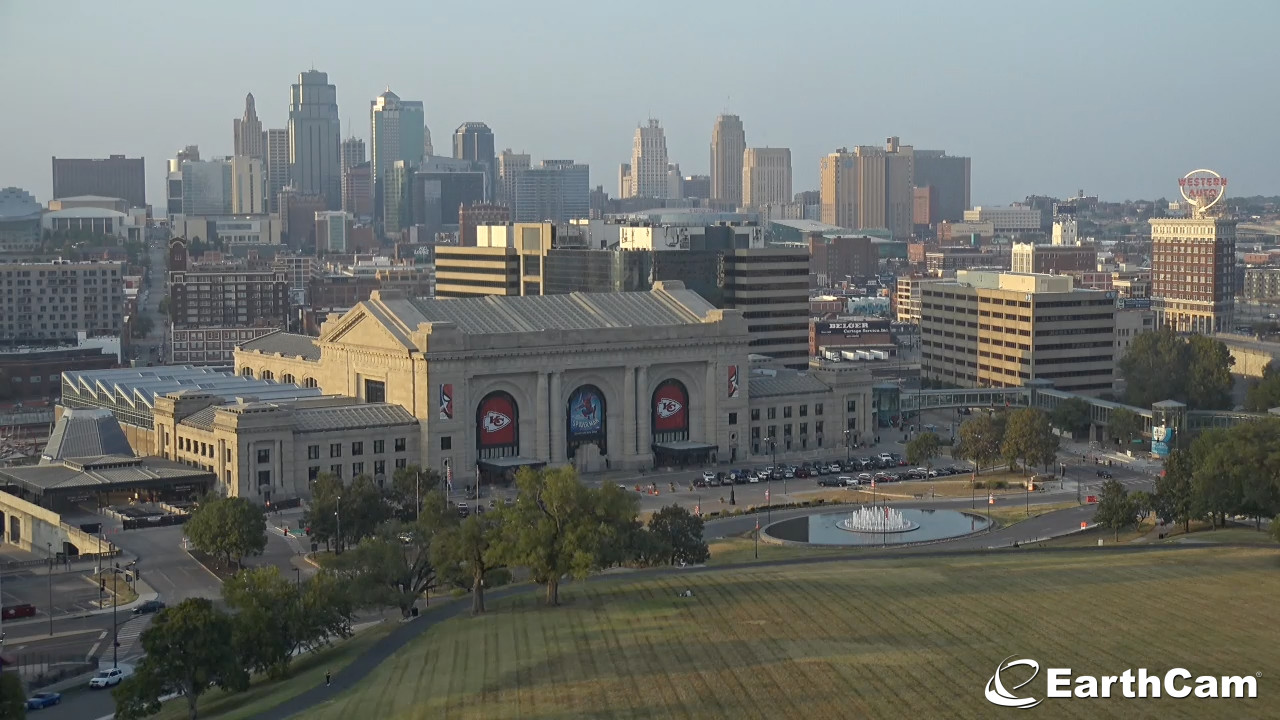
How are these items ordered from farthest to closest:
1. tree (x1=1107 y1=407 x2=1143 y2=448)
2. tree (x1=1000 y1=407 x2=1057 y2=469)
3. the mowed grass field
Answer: tree (x1=1107 y1=407 x2=1143 y2=448), tree (x1=1000 y1=407 x2=1057 y2=469), the mowed grass field

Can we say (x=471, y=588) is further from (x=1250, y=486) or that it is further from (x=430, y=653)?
(x=1250, y=486)

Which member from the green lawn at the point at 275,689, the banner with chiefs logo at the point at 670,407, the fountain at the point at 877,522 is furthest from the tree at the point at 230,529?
the banner with chiefs logo at the point at 670,407

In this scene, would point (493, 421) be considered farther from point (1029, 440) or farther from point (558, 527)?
point (558, 527)

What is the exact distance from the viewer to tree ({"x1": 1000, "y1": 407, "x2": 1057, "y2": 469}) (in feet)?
454

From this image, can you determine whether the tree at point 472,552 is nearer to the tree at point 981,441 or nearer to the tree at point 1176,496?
the tree at point 1176,496

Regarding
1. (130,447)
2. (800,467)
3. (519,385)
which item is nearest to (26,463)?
(130,447)

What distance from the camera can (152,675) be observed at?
74.9 m

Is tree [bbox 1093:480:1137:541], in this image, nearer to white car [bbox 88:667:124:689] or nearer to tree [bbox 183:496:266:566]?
tree [bbox 183:496:266:566]

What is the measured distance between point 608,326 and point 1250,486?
171 feet

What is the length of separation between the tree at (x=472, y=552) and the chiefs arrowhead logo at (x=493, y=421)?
48025 mm

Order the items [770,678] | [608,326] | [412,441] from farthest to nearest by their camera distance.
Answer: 1. [608,326]
2. [412,441]
3. [770,678]

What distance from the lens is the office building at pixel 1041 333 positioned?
177625 mm

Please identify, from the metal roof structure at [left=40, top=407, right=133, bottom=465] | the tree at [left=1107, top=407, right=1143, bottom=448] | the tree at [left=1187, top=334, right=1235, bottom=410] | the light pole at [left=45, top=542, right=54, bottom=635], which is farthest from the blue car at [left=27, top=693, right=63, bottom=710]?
the tree at [left=1187, top=334, right=1235, bottom=410]

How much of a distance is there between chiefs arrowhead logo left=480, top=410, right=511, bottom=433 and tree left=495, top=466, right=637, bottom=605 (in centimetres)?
4517
